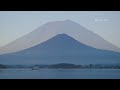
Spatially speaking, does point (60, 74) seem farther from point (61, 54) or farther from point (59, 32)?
point (59, 32)

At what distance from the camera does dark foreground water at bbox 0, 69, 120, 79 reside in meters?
5.11

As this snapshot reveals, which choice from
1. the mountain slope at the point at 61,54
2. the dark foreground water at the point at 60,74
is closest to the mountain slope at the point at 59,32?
the mountain slope at the point at 61,54

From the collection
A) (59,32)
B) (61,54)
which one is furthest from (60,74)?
(59,32)

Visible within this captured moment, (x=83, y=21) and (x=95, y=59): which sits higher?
(x=83, y=21)

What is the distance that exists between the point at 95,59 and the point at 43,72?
0.71 metres

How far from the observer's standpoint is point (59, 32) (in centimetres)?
518

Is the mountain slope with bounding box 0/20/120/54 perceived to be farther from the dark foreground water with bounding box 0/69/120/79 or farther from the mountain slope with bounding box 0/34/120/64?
the dark foreground water with bounding box 0/69/120/79

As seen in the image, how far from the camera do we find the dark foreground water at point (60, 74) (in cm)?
511

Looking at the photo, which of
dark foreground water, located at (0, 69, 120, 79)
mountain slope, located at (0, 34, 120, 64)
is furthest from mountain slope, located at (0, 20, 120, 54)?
dark foreground water, located at (0, 69, 120, 79)

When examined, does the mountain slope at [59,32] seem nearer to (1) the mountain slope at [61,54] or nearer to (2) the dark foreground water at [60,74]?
(1) the mountain slope at [61,54]

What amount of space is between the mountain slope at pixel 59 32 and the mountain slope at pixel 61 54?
6 cm
